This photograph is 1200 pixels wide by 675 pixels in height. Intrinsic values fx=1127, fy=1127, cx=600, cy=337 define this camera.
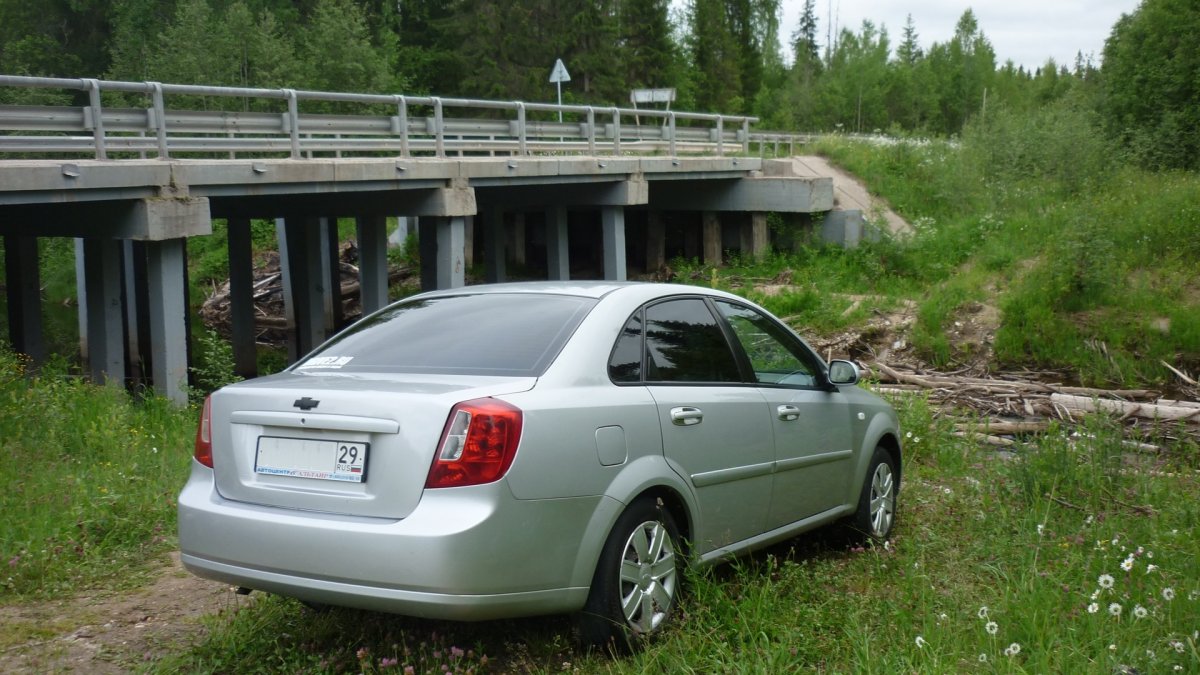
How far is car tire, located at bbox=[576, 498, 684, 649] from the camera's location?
4141 mm

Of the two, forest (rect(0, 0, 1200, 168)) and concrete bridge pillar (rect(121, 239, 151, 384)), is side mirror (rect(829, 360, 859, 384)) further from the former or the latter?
forest (rect(0, 0, 1200, 168))

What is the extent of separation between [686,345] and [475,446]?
1.44 m

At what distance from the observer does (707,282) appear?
25.8 m

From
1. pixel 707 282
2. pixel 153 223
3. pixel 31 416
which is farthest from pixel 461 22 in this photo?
pixel 31 416

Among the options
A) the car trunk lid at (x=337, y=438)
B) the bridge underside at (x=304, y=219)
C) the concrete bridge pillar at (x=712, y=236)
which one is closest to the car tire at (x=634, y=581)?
the car trunk lid at (x=337, y=438)

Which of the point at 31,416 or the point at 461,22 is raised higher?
the point at 461,22

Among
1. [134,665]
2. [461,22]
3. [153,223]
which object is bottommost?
[134,665]

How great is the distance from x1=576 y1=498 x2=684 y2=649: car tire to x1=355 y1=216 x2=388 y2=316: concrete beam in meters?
15.8

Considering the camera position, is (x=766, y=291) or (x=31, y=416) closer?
(x=31, y=416)

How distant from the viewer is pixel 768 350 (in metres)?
5.64

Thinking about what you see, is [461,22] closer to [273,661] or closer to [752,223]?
[752,223]

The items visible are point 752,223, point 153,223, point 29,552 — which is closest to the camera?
point 29,552

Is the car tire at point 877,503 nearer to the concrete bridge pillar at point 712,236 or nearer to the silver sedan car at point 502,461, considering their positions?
the silver sedan car at point 502,461

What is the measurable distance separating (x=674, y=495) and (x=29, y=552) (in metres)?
3.26
